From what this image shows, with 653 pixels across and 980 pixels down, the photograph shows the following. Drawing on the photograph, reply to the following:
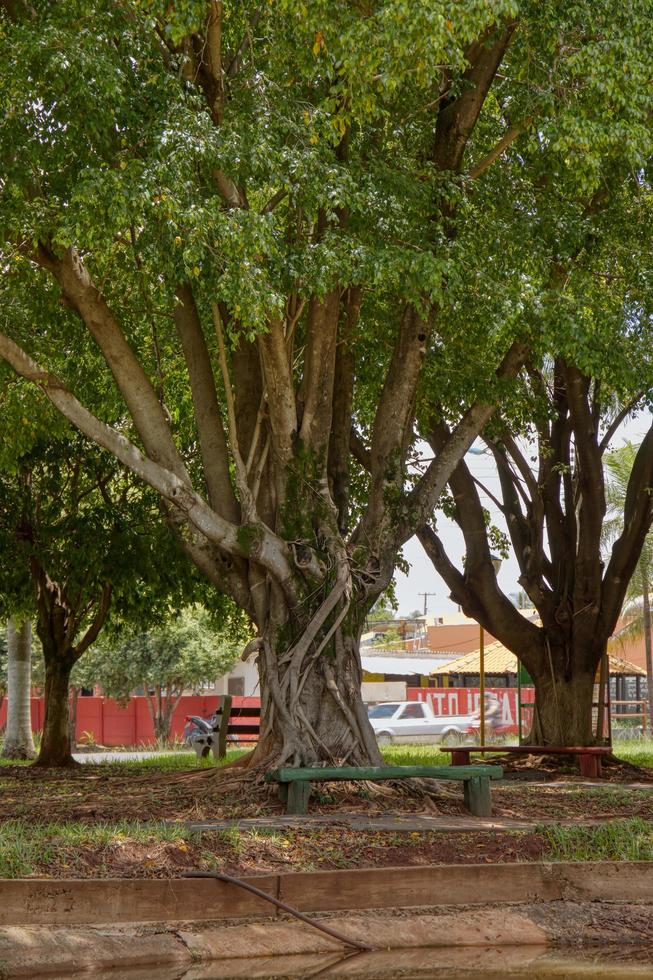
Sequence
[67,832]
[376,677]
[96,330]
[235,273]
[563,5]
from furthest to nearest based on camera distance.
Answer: [376,677], [96,330], [563,5], [235,273], [67,832]

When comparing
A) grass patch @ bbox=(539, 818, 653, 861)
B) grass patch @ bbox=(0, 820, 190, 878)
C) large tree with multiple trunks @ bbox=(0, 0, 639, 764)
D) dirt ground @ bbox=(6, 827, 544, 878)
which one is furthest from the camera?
large tree with multiple trunks @ bbox=(0, 0, 639, 764)

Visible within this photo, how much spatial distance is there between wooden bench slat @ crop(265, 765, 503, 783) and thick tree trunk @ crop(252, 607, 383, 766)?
2.69 feet

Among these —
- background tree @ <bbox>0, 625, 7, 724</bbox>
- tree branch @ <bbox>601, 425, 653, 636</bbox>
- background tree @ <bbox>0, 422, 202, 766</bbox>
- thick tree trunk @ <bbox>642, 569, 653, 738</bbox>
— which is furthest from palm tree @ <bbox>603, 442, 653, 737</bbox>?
background tree @ <bbox>0, 625, 7, 724</bbox>

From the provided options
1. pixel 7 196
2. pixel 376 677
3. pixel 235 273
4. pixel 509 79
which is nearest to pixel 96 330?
pixel 7 196

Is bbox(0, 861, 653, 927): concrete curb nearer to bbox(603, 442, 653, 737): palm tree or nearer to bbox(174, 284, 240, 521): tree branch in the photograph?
bbox(174, 284, 240, 521): tree branch

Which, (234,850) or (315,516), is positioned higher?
(315,516)

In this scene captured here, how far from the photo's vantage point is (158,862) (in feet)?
23.3

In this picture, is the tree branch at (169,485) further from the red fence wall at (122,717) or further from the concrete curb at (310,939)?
the red fence wall at (122,717)

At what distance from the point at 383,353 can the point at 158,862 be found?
796 centimetres

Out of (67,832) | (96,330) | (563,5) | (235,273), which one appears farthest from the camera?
(96,330)

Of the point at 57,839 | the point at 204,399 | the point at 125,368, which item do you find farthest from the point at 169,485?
the point at 57,839

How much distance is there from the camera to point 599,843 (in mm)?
7961

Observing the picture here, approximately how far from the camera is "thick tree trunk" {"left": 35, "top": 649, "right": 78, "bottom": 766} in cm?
1689

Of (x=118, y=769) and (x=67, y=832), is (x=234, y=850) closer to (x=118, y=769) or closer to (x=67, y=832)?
(x=67, y=832)
